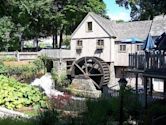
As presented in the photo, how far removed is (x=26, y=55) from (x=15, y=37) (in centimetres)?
813

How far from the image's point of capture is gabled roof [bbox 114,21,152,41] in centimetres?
3525

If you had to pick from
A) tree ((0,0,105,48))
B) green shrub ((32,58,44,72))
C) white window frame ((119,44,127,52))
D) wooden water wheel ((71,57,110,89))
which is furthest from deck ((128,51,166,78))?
tree ((0,0,105,48))

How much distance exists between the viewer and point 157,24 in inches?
1215

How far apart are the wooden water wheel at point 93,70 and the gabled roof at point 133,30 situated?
11.5ft

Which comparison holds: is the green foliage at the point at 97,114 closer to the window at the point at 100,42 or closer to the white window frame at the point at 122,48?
the white window frame at the point at 122,48

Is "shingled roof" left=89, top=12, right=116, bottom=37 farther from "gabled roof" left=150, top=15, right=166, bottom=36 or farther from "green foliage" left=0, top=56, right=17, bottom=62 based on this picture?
"green foliage" left=0, top=56, right=17, bottom=62

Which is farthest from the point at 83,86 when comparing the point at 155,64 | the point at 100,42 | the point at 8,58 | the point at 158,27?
the point at 155,64

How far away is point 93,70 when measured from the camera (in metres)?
34.9

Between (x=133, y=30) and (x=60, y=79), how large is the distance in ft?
28.9

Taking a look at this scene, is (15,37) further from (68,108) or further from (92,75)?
(68,108)

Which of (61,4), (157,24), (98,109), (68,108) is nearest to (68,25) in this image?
(61,4)

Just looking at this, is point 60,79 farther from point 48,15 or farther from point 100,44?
point 48,15

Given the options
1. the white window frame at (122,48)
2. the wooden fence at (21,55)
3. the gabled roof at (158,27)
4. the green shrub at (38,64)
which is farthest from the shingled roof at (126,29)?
the wooden fence at (21,55)

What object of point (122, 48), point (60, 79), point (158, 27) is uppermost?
point (158, 27)
